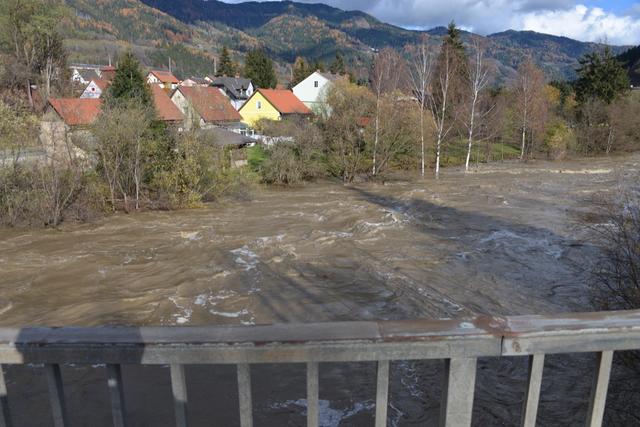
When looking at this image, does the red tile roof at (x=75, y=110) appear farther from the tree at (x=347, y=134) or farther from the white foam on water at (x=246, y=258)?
the white foam on water at (x=246, y=258)

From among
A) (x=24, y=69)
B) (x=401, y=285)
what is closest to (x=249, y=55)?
(x=24, y=69)

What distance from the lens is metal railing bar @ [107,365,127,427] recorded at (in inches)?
71.8

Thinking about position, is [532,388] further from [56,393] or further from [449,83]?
[449,83]

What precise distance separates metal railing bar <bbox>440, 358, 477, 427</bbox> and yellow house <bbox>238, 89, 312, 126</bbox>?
51438mm

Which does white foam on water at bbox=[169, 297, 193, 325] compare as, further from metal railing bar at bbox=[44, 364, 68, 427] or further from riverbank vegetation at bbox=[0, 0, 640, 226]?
riverbank vegetation at bbox=[0, 0, 640, 226]

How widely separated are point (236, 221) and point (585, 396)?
53.3 ft

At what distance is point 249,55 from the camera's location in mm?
78438

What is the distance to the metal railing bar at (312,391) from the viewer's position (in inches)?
70.9

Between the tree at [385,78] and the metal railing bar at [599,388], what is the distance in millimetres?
32049

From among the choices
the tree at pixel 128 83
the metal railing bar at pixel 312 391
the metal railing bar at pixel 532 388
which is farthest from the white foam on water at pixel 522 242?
the tree at pixel 128 83

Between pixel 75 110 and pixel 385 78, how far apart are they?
70.5 ft

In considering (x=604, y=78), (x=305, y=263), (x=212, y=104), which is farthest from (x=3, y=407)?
(x=604, y=78)

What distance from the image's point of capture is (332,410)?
761 centimetres

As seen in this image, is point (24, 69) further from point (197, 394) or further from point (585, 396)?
point (585, 396)
